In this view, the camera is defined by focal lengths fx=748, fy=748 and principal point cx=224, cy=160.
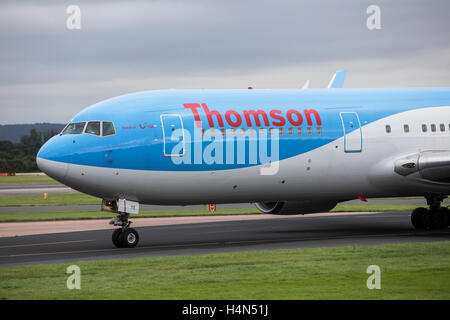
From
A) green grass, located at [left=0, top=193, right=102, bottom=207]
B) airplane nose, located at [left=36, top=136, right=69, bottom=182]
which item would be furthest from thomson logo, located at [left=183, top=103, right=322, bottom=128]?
green grass, located at [left=0, top=193, right=102, bottom=207]

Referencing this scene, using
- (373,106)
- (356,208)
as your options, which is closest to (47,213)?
(356,208)

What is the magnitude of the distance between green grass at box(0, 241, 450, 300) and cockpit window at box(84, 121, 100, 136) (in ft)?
14.9

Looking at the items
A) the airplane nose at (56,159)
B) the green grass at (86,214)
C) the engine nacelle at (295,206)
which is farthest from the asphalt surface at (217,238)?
the green grass at (86,214)

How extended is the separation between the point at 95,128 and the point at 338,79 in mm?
12683

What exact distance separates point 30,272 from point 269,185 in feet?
29.0

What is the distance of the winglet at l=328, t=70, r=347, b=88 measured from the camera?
31.1 metres

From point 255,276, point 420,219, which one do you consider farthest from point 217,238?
point 255,276

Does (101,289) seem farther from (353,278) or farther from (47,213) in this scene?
(47,213)

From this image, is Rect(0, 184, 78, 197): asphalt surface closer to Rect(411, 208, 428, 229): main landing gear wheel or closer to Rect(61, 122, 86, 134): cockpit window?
Rect(61, 122, 86, 134): cockpit window

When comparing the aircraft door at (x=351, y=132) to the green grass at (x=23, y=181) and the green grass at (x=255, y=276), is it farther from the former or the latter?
the green grass at (x=23, y=181)

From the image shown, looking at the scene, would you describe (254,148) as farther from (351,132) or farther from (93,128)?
(93,128)

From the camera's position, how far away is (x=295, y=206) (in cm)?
2719

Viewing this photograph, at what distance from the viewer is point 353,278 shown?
52.0 ft

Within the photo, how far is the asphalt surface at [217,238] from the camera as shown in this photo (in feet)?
71.1
